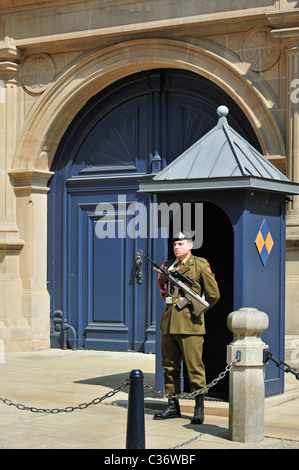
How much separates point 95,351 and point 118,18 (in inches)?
189

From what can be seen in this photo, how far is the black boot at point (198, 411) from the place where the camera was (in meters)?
7.97

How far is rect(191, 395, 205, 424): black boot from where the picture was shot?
7973 millimetres

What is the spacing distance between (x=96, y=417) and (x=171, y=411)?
71cm

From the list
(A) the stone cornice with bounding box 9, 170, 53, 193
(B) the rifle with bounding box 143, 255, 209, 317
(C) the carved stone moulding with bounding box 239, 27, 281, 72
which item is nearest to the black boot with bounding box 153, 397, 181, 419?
(B) the rifle with bounding box 143, 255, 209, 317

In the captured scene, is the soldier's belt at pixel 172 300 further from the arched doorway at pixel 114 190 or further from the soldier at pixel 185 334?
the arched doorway at pixel 114 190

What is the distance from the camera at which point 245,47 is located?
1212 centimetres

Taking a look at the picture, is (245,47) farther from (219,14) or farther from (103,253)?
(103,253)

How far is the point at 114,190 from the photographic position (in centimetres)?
1359

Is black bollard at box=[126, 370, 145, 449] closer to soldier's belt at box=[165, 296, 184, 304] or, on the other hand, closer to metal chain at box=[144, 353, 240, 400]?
metal chain at box=[144, 353, 240, 400]

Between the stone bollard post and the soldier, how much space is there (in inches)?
33.3

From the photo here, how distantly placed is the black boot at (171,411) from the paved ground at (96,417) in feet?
0.24

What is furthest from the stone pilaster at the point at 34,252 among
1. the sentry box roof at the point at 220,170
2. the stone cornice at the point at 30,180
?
the sentry box roof at the point at 220,170

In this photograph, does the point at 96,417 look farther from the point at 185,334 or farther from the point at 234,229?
the point at 234,229
